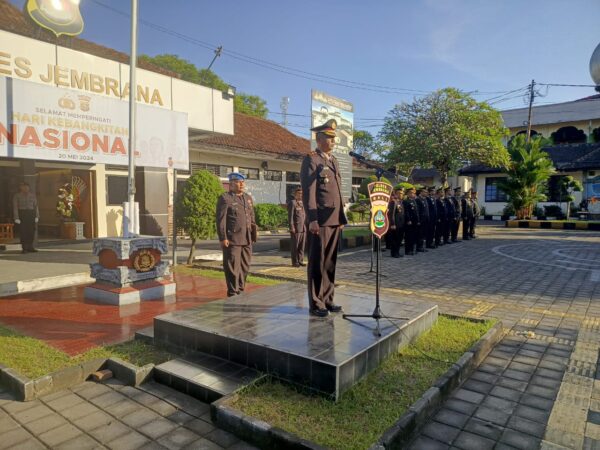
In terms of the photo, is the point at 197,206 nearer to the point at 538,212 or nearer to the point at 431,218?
the point at 431,218

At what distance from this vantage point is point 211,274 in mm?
8258

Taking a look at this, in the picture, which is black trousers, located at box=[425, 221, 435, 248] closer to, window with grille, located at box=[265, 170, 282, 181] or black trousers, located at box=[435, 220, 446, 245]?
black trousers, located at box=[435, 220, 446, 245]

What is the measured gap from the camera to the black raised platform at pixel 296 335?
3.23 metres

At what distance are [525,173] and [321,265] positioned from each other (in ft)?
72.3

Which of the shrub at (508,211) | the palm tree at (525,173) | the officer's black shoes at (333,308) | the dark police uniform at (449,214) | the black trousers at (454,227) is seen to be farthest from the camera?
the shrub at (508,211)

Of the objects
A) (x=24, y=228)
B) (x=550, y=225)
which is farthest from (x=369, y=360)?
A: (x=550, y=225)

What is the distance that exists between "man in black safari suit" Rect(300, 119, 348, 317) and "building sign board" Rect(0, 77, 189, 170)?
409 cm

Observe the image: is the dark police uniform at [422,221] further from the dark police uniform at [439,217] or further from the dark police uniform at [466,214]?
the dark police uniform at [466,214]

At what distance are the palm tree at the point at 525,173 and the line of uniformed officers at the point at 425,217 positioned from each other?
869cm

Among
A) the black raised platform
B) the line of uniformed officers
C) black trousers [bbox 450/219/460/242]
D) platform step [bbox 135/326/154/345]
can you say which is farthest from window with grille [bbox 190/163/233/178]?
platform step [bbox 135/326/154/345]

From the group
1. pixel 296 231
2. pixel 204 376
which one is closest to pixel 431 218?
pixel 296 231

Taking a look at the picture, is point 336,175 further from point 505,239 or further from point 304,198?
point 505,239

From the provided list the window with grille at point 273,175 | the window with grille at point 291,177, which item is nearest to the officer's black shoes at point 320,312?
the window with grille at point 273,175

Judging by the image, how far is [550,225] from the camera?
69.6ft
